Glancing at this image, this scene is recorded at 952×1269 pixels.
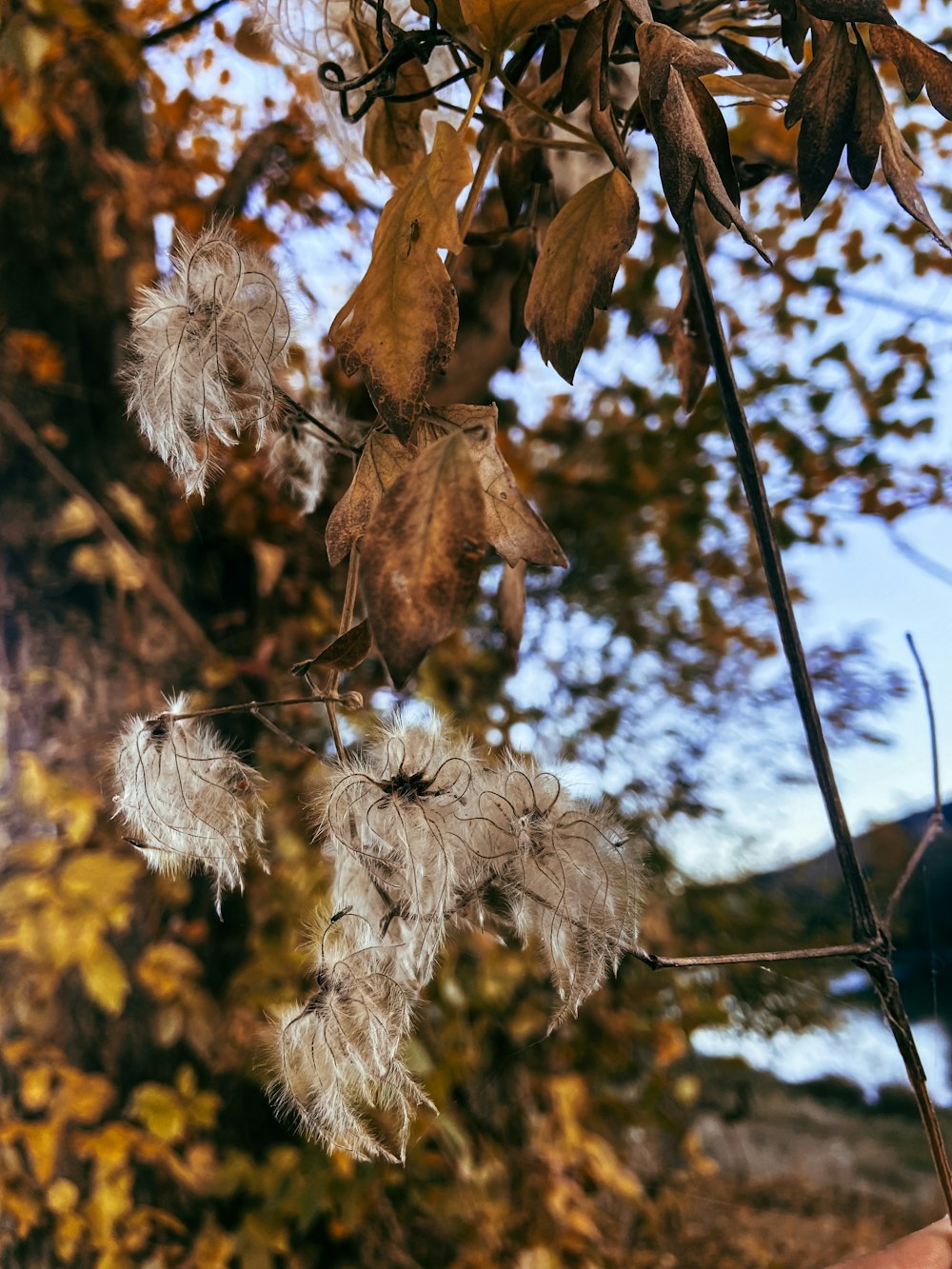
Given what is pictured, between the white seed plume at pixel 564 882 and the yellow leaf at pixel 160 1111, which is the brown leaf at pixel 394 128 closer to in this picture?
the white seed plume at pixel 564 882

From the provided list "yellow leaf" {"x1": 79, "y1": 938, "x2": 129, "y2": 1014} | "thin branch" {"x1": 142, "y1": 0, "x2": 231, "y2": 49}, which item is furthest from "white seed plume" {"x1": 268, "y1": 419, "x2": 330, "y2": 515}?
"thin branch" {"x1": 142, "y1": 0, "x2": 231, "y2": 49}

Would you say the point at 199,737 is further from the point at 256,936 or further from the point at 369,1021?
the point at 256,936

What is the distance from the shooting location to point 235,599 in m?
1.17

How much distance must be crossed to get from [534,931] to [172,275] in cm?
26

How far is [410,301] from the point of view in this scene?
24 cm

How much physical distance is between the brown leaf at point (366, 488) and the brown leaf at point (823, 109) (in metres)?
0.13

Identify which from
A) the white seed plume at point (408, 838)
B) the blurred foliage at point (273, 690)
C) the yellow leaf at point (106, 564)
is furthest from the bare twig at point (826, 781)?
the yellow leaf at point (106, 564)

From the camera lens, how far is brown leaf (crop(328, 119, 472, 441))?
0.75 ft

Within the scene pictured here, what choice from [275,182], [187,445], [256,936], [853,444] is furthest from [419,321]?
[853,444]

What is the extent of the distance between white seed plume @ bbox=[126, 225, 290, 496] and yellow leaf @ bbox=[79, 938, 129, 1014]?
0.74 metres

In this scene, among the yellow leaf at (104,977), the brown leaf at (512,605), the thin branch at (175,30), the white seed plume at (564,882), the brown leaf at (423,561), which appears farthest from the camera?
the thin branch at (175,30)

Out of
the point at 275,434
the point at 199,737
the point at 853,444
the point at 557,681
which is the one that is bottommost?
the point at 199,737

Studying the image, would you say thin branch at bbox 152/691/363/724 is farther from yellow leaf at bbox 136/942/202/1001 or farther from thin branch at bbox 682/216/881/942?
yellow leaf at bbox 136/942/202/1001

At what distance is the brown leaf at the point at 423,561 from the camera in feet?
0.54
